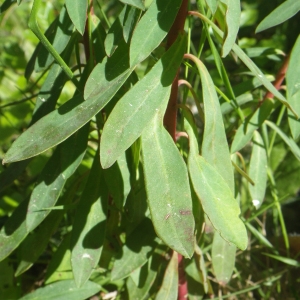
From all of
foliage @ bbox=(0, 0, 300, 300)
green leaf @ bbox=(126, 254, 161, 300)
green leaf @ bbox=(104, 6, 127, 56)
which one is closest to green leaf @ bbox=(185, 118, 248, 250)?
foliage @ bbox=(0, 0, 300, 300)

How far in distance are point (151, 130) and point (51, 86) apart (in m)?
0.28

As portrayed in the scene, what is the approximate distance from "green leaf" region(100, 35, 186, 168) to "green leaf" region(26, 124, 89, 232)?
19 cm

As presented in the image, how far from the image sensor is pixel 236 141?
1016 mm

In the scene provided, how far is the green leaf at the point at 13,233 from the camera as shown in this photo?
0.94 m

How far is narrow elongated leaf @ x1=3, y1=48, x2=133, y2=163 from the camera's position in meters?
→ 0.73

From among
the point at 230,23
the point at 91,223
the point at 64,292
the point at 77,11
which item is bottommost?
the point at 64,292

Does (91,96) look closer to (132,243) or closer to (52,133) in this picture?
(52,133)

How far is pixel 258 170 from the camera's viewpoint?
3.58 ft

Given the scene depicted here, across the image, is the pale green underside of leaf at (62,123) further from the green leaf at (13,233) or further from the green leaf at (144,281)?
the green leaf at (144,281)

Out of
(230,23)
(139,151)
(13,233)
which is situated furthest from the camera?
(13,233)

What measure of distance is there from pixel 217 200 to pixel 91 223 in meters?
0.28

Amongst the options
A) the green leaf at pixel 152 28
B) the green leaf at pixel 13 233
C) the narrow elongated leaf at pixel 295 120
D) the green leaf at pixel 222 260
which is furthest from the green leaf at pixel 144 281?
the green leaf at pixel 152 28

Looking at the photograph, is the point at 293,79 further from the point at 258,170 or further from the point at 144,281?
the point at 144,281

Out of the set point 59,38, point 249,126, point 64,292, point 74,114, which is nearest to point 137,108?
point 74,114
